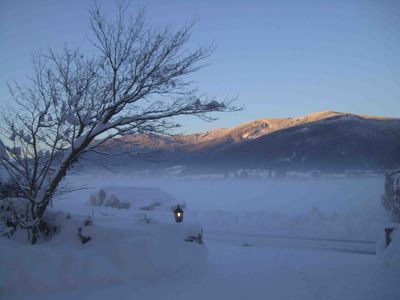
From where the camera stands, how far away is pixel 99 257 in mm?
7309

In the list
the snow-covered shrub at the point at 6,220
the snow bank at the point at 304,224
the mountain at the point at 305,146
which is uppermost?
the mountain at the point at 305,146

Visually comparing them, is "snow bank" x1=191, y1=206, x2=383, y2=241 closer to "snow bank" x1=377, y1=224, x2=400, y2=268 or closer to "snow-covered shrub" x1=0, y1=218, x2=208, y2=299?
"snow bank" x1=377, y1=224, x2=400, y2=268

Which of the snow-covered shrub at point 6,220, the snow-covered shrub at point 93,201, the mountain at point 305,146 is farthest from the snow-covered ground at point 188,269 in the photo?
the mountain at point 305,146

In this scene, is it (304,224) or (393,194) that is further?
(393,194)

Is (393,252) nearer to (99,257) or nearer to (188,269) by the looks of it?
(188,269)

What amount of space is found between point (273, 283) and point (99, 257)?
360 cm

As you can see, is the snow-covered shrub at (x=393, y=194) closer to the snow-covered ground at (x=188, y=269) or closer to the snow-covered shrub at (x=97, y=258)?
A: the snow-covered ground at (x=188, y=269)

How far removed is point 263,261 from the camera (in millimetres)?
10156

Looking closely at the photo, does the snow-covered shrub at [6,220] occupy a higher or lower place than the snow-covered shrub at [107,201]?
higher

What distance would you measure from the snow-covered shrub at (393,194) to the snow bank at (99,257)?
14333mm

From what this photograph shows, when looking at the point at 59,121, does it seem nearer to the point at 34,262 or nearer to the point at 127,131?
the point at 127,131

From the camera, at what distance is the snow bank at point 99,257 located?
6.74 metres

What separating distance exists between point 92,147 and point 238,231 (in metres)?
11.2

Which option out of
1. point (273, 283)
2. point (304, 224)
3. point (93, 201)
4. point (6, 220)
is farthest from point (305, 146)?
point (6, 220)
